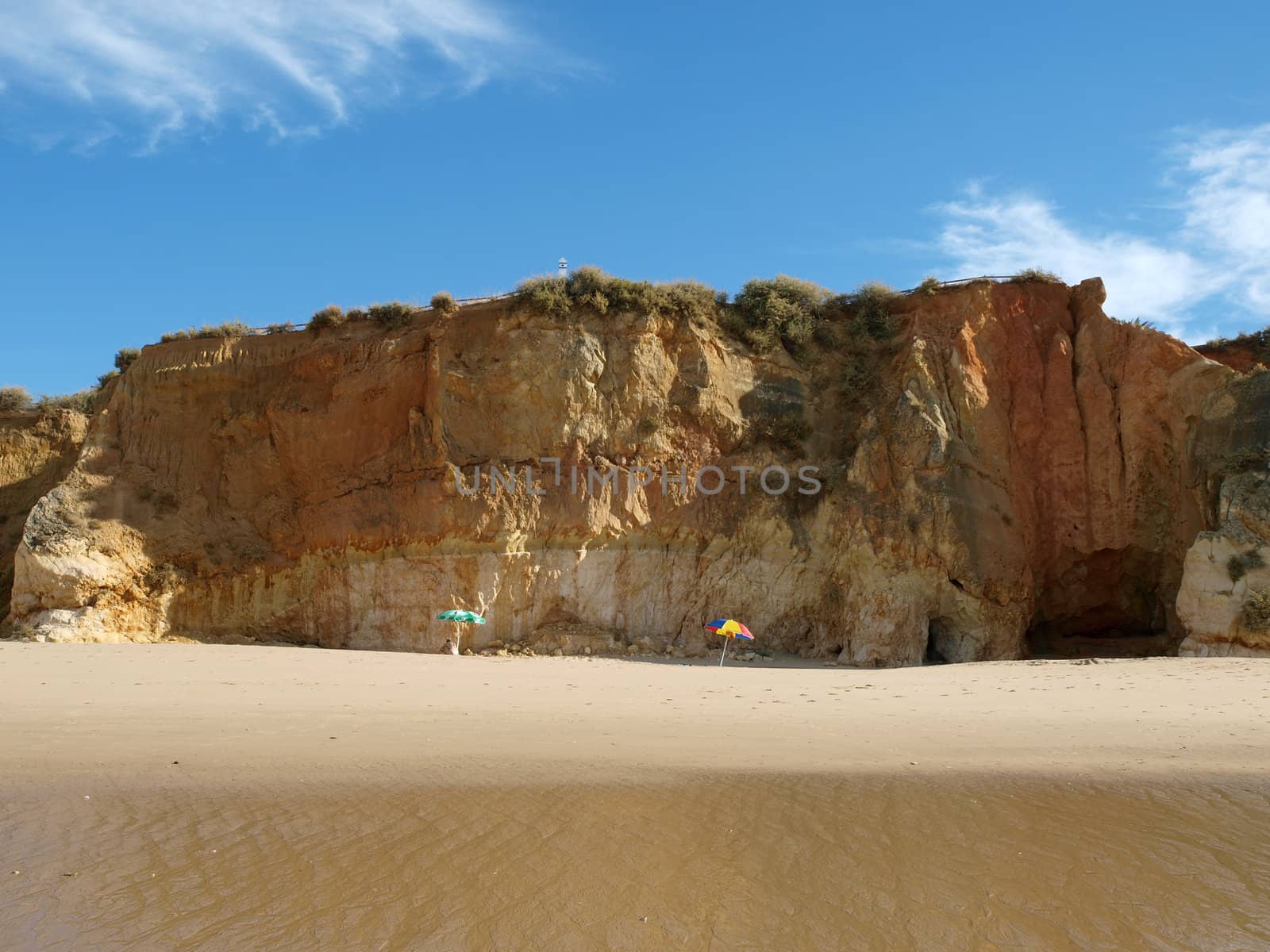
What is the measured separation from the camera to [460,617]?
18.0m

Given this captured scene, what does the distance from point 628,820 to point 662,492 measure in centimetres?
1389

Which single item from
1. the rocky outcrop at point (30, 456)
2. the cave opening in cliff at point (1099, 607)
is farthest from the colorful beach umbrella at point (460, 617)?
the rocky outcrop at point (30, 456)

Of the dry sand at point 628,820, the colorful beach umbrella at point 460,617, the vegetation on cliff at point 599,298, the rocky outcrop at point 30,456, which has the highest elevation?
the vegetation on cliff at point 599,298

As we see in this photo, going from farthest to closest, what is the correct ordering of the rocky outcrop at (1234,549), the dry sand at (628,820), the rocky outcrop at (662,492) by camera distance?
the rocky outcrop at (662,492), the rocky outcrop at (1234,549), the dry sand at (628,820)

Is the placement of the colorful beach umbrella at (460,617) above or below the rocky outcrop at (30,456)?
below

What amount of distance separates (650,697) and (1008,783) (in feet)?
15.8

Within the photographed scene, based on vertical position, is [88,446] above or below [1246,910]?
above

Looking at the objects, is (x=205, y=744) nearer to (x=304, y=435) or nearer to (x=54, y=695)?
(x=54, y=695)

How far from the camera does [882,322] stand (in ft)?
72.8

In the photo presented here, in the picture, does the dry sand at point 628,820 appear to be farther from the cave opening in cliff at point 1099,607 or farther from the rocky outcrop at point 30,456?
the rocky outcrop at point 30,456

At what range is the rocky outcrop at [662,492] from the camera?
1883 centimetres

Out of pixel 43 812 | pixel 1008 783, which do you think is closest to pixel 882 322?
pixel 1008 783

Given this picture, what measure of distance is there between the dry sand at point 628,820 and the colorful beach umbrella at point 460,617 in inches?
266

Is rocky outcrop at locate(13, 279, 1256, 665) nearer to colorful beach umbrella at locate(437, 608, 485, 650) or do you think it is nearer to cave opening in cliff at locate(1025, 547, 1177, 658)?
cave opening in cliff at locate(1025, 547, 1177, 658)
